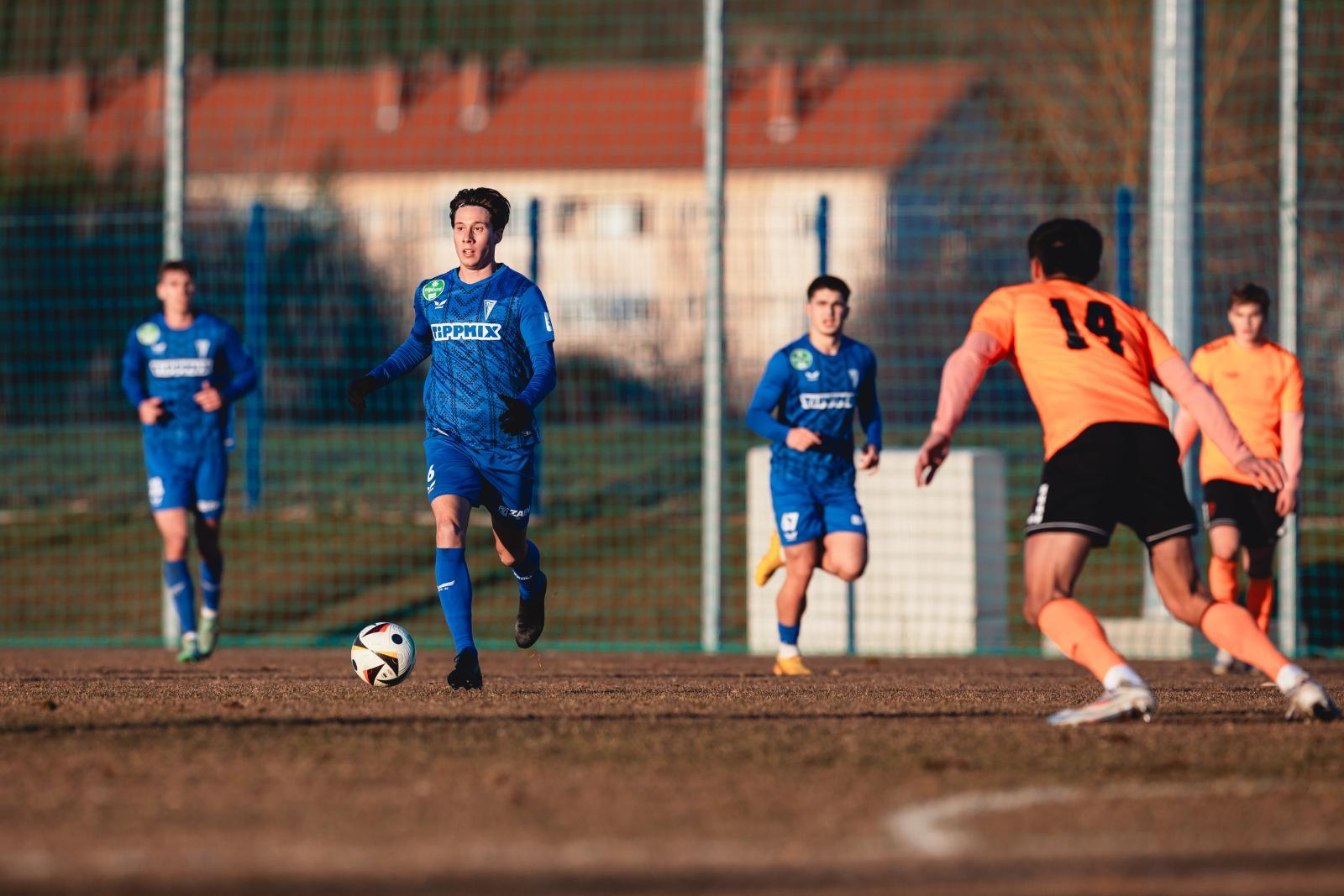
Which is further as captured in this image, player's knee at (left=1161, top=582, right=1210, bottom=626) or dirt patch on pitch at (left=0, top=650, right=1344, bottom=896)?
player's knee at (left=1161, top=582, right=1210, bottom=626)

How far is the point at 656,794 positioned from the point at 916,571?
315 inches

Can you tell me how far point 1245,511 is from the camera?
10.7 m

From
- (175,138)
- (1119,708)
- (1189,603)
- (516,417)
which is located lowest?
(1119,708)

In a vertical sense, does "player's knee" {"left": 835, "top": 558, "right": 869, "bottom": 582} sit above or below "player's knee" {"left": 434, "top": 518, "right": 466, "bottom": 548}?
below

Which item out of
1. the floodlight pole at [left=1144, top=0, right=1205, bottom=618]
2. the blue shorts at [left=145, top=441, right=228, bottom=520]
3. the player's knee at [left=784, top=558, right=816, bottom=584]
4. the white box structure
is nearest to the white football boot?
the player's knee at [left=784, top=558, right=816, bottom=584]

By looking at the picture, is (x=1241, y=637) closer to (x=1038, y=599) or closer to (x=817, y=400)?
(x=1038, y=599)

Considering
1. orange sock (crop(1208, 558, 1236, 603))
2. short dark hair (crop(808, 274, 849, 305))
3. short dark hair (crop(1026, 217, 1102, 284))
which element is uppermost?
short dark hair (crop(808, 274, 849, 305))

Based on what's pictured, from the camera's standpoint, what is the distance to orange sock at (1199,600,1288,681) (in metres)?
6.52

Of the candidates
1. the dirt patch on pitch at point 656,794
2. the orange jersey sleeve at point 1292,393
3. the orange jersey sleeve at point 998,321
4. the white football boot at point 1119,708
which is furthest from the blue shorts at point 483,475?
the orange jersey sleeve at point 1292,393

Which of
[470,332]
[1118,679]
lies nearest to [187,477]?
[470,332]

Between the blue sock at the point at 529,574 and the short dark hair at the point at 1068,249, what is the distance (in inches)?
126

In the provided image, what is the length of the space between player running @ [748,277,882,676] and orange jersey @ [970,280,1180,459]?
11.2 ft

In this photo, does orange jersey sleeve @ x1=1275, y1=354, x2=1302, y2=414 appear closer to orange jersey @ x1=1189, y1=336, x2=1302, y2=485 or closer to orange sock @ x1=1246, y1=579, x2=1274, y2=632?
orange jersey @ x1=1189, y1=336, x2=1302, y2=485

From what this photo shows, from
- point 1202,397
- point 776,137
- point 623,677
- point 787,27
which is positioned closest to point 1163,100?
point 623,677
